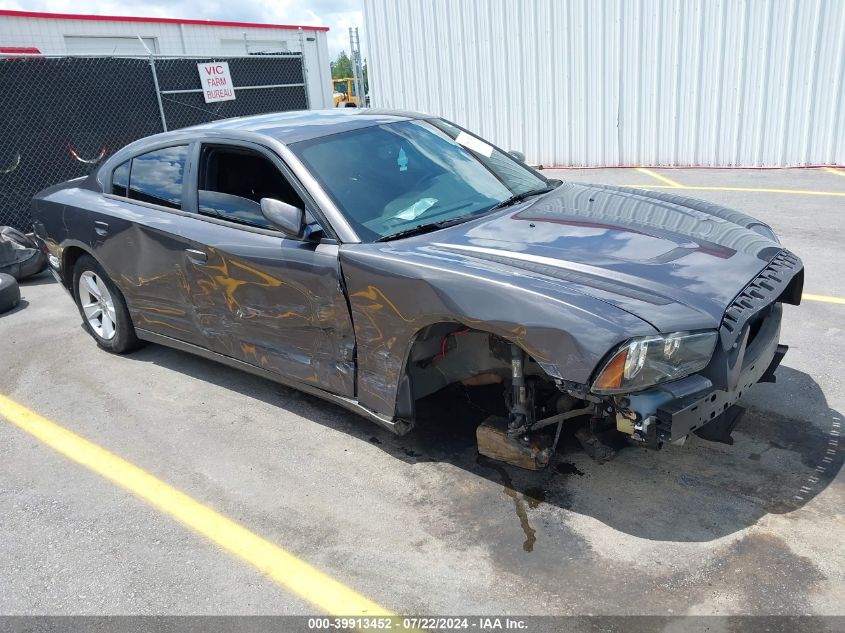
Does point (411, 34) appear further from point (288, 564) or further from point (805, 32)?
point (288, 564)

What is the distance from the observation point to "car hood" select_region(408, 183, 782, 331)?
2.86m

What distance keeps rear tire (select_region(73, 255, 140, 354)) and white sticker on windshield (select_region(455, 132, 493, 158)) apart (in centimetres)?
257

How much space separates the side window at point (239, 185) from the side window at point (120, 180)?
2.98ft

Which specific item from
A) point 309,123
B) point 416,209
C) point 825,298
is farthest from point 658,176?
point 416,209

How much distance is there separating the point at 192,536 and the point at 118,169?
9.46 ft

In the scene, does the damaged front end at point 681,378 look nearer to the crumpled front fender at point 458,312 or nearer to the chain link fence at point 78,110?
the crumpled front fender at point 458,312

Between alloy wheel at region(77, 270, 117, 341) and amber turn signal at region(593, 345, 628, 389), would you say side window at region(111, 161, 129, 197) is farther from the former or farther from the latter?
amber turn signal at region(593, 345, 628, 389)

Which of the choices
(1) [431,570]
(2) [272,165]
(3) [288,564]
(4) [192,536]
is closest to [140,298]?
(2) [272,165]

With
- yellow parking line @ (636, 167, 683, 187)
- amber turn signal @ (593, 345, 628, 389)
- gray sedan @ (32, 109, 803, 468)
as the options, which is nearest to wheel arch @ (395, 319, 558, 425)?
gray sedan @ (32, 109, 803, 468)

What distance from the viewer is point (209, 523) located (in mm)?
3326

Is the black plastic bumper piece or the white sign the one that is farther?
the white sign

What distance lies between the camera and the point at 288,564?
2998 mm

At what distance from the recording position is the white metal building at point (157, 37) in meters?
16.8

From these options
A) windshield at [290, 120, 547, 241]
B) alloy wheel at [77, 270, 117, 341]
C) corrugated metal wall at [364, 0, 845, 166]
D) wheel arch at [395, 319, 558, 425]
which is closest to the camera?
wheel arch at [395, 319, 558, 425]
